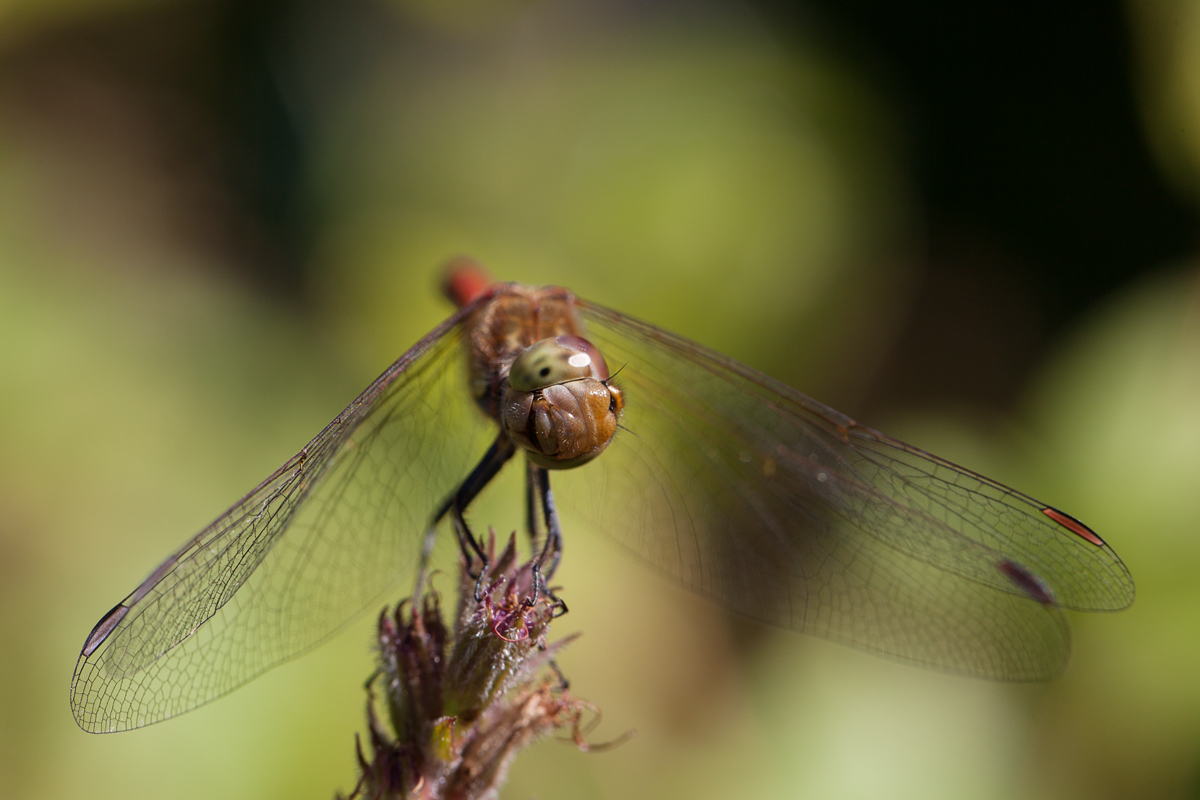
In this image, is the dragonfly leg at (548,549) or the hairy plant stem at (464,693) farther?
the dragonfly leg at (548,549)

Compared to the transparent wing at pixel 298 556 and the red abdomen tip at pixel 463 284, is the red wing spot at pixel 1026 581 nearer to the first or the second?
the transparent wing at pixel 298 556

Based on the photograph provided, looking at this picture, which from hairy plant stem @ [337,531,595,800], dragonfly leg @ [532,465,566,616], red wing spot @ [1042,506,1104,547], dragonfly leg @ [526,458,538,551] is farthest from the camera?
dragonfly leg @ [526,458,538,551]

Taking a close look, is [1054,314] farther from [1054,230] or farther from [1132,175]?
[1132,175]

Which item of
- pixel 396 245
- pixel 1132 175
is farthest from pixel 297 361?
pixel 1132 175

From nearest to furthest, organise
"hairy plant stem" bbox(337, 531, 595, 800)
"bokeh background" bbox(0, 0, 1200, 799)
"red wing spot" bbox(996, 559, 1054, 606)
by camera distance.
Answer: "hairy plant stem" bbox(337, 531, 595, 800), "red wing spot" bbox(996, 559, 1054, 606), "bokeh background" bbox(0, 0, 1200, 799)

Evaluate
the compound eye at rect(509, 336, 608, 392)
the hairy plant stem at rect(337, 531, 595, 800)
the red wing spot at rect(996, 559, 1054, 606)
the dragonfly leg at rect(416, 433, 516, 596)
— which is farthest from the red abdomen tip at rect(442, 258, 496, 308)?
the red wing spot at rect(996, 559, 1054, 606)

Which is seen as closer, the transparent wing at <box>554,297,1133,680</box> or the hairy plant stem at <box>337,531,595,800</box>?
the hairy plant stem at <box>337,531,595,800</box>

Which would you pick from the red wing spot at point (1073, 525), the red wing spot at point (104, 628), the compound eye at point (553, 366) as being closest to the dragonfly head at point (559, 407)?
the compound eye at point (553, 366)

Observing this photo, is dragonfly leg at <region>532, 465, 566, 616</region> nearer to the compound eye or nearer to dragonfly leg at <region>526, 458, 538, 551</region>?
dragonfly leg at <region>526, 458, 538, 551</region>
